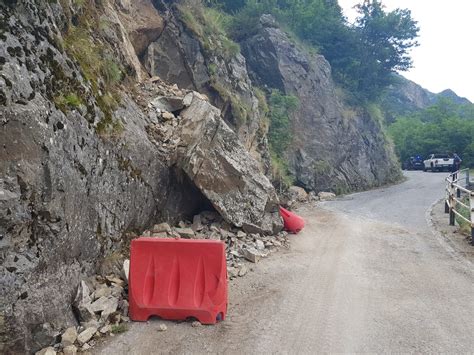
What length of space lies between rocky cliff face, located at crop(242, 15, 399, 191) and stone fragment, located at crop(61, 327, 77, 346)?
16.6 metres

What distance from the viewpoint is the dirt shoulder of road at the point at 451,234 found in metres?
8.38

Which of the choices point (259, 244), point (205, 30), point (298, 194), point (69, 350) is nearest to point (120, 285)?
point (69, 350)

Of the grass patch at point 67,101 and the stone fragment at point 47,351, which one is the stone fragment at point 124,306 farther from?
the grass patch at point 67,101

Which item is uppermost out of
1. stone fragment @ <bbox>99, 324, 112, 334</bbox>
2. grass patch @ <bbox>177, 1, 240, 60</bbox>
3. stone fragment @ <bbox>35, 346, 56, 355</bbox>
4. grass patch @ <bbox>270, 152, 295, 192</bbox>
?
grass patch @ <bbox>177, 1, 240, 60</bbox>

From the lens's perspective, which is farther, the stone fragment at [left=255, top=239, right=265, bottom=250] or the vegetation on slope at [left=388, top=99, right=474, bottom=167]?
the vegetation on slope at [left=388, top=99, right=474, bottom=167]

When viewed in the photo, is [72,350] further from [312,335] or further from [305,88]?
[305,88]

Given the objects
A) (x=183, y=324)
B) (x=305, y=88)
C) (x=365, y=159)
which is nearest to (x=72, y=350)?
(x=183, y=324)

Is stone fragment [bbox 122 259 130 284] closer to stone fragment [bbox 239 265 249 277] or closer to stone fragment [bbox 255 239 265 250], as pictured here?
stone fragment [bbox 239 265 249 277]

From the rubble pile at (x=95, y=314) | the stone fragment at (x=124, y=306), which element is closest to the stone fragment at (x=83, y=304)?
the rubble pile at (x=95, y=314)

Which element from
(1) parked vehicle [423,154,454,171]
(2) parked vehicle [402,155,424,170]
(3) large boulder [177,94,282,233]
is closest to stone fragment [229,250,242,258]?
(3) large boulder [177,94,282,233]

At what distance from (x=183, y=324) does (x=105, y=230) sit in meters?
1.86

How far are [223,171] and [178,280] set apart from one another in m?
3.60

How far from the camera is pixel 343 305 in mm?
5496

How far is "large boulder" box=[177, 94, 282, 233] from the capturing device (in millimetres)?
8008
